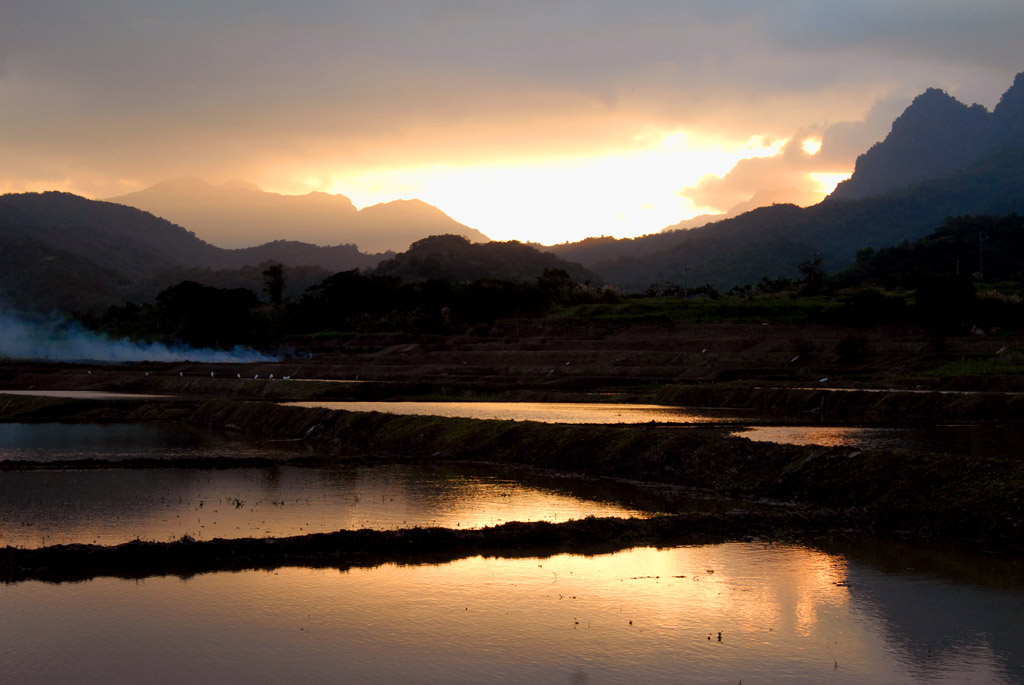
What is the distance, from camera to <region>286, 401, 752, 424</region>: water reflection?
35625 millimetres

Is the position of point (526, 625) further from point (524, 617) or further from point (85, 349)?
point (85, 349)

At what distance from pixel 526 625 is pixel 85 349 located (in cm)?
10279

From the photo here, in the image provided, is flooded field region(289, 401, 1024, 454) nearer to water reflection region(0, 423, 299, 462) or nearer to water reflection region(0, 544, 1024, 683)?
water reflection region(0, 423, 299, 462)

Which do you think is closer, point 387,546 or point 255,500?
point 387,546

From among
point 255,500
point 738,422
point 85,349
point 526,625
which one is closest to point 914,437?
point 738,422

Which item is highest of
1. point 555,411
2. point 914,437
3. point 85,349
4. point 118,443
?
point 914,437

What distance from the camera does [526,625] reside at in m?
12.0

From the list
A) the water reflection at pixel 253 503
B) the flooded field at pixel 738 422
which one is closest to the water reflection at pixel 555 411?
the flooded field at pixel 738 422

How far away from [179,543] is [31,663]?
5.18m

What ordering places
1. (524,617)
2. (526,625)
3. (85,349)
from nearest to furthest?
(526,625)
(524,617)
(85,349)

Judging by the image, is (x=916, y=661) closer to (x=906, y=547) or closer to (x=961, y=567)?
(x=961, y=567)

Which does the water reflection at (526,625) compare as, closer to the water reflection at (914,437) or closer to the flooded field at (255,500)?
the flooded field at (255,500)

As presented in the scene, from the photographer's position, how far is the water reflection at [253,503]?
17.8 meters

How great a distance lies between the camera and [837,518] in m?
18.4
